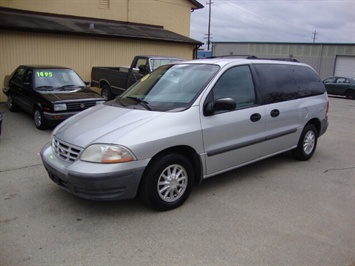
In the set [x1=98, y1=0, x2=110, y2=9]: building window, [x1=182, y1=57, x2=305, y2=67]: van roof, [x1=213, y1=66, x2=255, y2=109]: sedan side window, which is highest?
[x1=98, y1=0, x2=110, y2=9]: building window

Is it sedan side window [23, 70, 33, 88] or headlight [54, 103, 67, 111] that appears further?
sedan side window [23, 70, 33, 88]

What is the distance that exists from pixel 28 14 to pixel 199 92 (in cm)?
1291

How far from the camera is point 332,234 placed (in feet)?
12.2

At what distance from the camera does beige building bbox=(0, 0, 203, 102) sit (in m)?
12.7

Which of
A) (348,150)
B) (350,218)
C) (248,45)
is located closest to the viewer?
(350,218)

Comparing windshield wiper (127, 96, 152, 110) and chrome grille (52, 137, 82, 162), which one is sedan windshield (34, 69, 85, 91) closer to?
windshield wiper (127, 96, 152, 110)

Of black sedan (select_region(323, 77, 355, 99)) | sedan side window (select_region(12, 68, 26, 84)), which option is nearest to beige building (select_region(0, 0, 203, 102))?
sedan side window (select_region(12, 68, 26, 84))

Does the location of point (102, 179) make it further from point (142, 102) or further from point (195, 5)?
point (195, 5)

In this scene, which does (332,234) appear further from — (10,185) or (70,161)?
(10,185)

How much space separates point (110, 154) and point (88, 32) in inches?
469

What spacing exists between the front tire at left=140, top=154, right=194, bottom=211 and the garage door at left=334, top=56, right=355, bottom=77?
36.9 metres

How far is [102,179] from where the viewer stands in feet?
11.7

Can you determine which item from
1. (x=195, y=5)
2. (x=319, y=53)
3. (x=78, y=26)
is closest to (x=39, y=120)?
(x=78, y=26)

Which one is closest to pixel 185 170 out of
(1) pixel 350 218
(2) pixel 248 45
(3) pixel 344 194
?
(1) pixel 350 218
